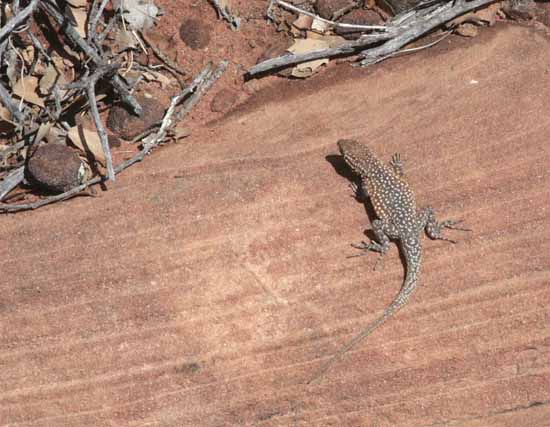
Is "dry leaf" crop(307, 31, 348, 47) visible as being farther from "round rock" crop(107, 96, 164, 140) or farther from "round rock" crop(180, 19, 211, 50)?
"round rock" crop(107, 96, 164, 140)

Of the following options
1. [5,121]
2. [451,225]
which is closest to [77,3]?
[5,121]

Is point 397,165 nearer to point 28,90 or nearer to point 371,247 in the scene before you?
point 371,247

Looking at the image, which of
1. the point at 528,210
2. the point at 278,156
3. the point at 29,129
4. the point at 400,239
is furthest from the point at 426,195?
the point at 29,129

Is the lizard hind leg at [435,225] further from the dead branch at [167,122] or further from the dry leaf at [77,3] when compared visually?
the dry leaf at [77,3]

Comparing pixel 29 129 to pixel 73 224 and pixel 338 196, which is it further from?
pixel 338 196

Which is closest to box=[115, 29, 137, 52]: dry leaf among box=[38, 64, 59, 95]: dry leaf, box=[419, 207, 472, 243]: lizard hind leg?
box=[38, 64, 59, 95]: dry leaf

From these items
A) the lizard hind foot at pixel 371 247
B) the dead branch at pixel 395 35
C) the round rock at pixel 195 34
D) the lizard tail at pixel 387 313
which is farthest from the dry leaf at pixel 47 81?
the lizard tail at pixel 387 313

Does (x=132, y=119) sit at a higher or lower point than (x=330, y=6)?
lower
